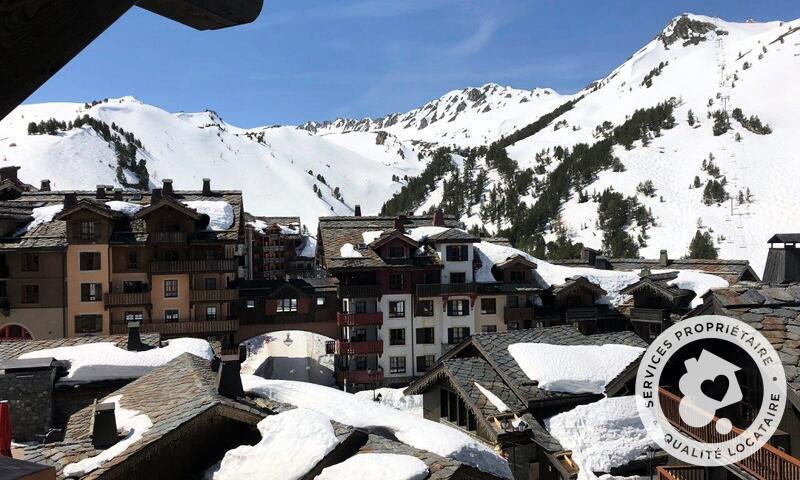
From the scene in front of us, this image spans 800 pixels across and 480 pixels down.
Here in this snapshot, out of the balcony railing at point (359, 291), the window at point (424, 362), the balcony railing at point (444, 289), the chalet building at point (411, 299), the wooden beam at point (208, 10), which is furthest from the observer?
the window at point (424, 362)

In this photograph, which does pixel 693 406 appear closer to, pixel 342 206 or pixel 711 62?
pixel 342 206

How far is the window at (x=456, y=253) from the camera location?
141 ft

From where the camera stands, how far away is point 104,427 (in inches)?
406

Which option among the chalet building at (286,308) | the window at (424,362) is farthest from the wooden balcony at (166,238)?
the window at (424,362)

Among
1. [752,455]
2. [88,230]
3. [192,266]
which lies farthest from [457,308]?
[752,455]

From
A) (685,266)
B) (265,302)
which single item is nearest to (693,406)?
(265,302)

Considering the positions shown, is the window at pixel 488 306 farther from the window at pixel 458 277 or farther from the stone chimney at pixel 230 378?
the stone chimney at pixel 230 378

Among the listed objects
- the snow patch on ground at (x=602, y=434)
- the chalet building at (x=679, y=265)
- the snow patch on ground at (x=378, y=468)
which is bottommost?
the snow patch on ground at (x=602, y=434)

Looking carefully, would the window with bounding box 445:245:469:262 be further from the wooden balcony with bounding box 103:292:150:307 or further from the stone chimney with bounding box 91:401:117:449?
the stone chimney with bounding box 91:401:117:449

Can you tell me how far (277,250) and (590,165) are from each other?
73492 millimetres

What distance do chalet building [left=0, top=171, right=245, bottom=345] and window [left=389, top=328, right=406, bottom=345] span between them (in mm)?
10694

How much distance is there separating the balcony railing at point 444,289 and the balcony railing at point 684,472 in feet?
97.2

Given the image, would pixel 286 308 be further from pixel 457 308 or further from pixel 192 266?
pixel 457 308

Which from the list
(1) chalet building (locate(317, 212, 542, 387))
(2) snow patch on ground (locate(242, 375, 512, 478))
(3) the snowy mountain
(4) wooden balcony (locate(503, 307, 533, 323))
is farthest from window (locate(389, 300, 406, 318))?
(3) the snowy mountain
